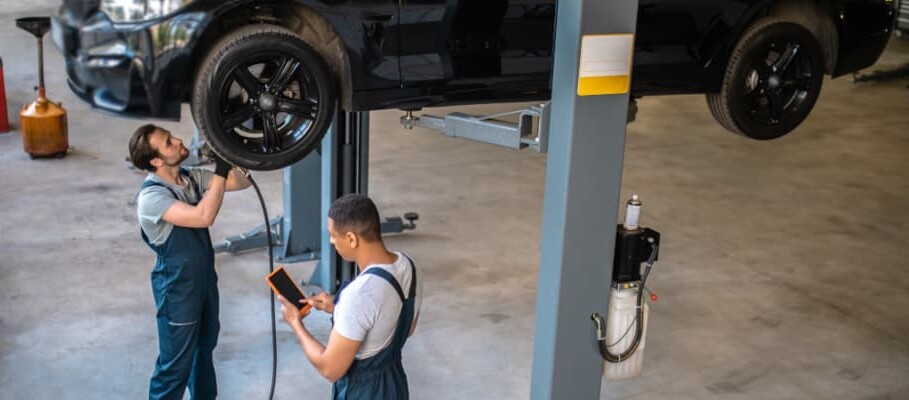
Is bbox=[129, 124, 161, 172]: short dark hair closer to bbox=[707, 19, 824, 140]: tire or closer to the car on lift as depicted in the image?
the car on lift

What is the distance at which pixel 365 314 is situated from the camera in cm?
318

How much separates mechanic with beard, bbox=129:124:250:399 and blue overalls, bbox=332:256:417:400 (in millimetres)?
1138

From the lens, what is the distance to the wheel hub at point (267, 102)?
3916 millimetres

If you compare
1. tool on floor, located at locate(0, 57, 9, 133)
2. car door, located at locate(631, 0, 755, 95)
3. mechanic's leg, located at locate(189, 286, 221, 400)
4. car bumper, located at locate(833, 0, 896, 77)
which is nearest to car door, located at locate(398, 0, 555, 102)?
car door, located at locate(631, 0, 755, 95)

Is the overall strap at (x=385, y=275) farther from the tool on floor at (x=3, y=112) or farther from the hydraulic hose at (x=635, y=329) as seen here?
the tool on floor at (x=3, y=112)

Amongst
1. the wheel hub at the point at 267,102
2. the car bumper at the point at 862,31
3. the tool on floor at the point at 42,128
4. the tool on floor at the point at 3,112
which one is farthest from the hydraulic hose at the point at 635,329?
the tool on floor at the point at 3,112

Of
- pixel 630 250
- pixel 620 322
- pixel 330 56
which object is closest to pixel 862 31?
pixel 630 250

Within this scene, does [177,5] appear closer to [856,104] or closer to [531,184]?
[531,184]

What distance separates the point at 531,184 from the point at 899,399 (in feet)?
12.3

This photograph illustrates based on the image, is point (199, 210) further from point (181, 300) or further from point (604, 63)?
point (604, 63)

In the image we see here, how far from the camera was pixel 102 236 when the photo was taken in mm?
7016

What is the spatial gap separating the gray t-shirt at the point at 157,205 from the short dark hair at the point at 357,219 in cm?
119

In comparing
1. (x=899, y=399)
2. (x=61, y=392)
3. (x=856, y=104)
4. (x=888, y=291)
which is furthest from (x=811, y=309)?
(x=856, y=104)

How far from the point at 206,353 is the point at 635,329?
6.36 ft
